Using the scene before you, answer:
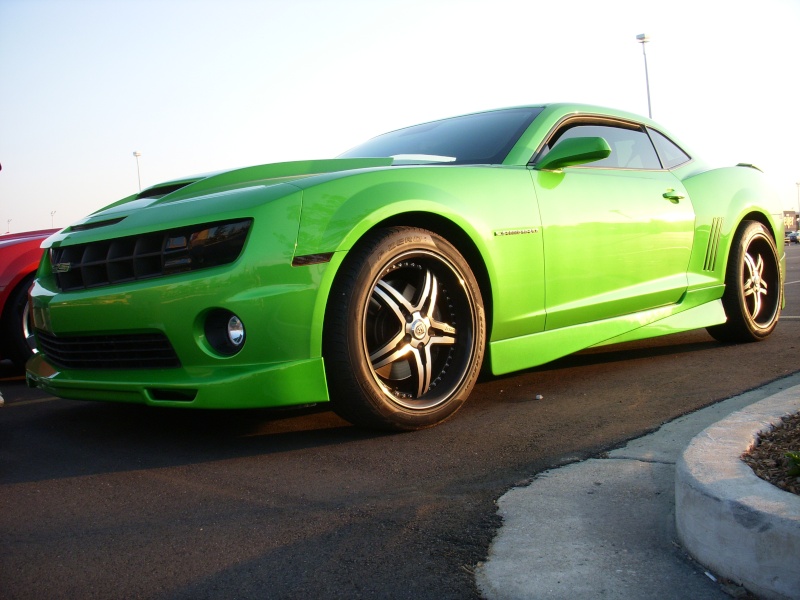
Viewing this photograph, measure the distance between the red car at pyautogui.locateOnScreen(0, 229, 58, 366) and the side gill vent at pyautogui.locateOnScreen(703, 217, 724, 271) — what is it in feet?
13.7

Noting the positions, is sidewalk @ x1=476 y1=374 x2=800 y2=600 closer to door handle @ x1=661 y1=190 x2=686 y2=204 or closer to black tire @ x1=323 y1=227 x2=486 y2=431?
black tire @ x1=323 y1=227 x2=486 y2=431

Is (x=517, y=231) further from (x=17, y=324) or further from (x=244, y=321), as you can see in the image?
(x=17, y=324)

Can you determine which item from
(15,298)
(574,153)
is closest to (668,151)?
(574,153)

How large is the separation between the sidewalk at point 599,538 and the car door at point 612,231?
123cm

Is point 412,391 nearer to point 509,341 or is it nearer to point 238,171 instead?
point 509,341

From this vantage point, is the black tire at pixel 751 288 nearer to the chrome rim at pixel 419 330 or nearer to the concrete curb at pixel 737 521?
the chrome rim at pixel 419 330

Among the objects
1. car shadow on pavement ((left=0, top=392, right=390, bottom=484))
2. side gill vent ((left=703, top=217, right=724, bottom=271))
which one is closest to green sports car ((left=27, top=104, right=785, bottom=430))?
car shadow on pavement ((left=0, top=392, right=390, bottom=484))

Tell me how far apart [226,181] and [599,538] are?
219 cm

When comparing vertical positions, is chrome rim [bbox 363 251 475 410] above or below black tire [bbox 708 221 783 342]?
above

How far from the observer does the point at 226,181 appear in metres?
3.52

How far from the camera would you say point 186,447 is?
3.22 m

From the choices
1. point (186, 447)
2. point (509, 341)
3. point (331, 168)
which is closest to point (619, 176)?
point (509, 341)

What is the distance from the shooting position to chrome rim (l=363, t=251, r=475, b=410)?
3.26m

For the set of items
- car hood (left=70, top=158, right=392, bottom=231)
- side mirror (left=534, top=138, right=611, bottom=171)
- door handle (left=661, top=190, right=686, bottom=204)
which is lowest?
door handle (left=661, top=190, right=686, bottom=204)
